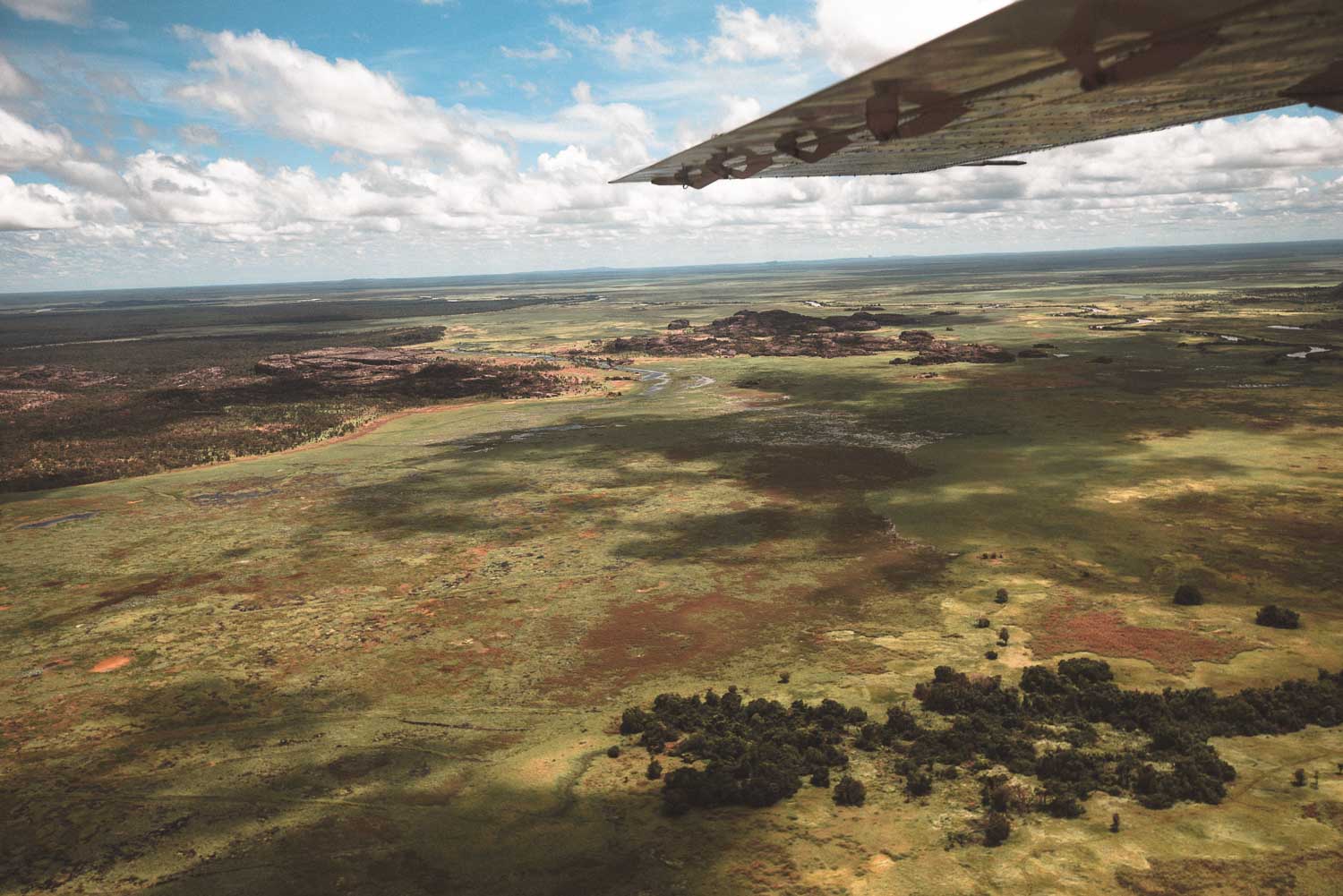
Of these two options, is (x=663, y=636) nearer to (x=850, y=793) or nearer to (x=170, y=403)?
(x=850, y=793)

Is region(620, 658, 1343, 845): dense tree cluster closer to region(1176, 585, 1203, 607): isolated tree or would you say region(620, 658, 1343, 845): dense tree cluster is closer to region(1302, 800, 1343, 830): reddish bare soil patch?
region(1302, 800, 1343, 830): reddish bare soil patch

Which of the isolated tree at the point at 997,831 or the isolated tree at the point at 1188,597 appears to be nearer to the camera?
the isolated tree at the point at 997,831

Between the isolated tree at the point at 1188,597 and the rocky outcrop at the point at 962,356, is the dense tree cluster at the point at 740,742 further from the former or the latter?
the rocky outcrop at the point at 962,356

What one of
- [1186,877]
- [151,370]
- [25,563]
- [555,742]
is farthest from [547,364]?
[1186,877]

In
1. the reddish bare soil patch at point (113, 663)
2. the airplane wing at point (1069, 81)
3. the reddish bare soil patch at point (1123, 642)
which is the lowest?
the reddish bare soil patch at point (1123, 642)

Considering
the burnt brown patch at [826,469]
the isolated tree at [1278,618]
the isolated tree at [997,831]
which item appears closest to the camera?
the isolated tree at [997,831]

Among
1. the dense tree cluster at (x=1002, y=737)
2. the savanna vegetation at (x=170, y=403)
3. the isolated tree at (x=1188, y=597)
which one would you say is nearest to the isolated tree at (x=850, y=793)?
the dense tree cluster at (x=1002, y=737)

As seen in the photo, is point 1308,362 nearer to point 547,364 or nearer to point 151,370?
point 547,364
